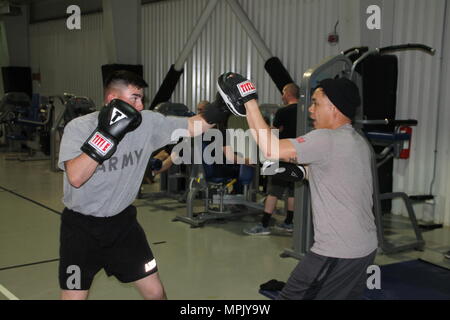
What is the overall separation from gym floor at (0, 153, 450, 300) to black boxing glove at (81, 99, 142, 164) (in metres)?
1.74

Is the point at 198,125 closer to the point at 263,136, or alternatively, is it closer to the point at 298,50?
the point at 263,136

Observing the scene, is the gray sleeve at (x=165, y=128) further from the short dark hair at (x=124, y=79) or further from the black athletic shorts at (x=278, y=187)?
the black athletic shorts at (x=278, y=187)

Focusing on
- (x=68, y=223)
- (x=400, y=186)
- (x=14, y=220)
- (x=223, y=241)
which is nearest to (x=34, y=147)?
(x=14, y=220)

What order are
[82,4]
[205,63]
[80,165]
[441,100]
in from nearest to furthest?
[80,165] < [441,100] < [205,63] < [82,4]

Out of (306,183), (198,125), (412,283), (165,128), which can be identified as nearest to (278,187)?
(306,183)

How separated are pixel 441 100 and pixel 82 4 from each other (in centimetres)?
988

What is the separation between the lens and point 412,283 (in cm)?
393

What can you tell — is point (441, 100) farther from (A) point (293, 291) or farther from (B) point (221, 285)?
(A) point (293, 291)

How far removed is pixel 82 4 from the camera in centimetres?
1277

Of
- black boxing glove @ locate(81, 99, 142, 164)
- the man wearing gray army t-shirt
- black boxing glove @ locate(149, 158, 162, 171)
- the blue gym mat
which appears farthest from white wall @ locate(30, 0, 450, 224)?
black boxing glove @ locate(81, 99, 142, 164)

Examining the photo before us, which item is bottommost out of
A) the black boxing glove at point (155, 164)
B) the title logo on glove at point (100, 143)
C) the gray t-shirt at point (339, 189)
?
the black boxing glove at point (155, 164)

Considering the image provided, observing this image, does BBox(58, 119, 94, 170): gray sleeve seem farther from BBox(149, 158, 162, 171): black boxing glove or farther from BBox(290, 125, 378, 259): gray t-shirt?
BBox(149, 158, 162, 171): black boxing glove

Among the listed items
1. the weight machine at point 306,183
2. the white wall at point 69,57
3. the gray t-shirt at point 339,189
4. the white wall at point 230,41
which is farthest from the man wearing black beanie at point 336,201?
the white wall at point 69,57

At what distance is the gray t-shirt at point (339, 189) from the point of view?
85.0 inches
